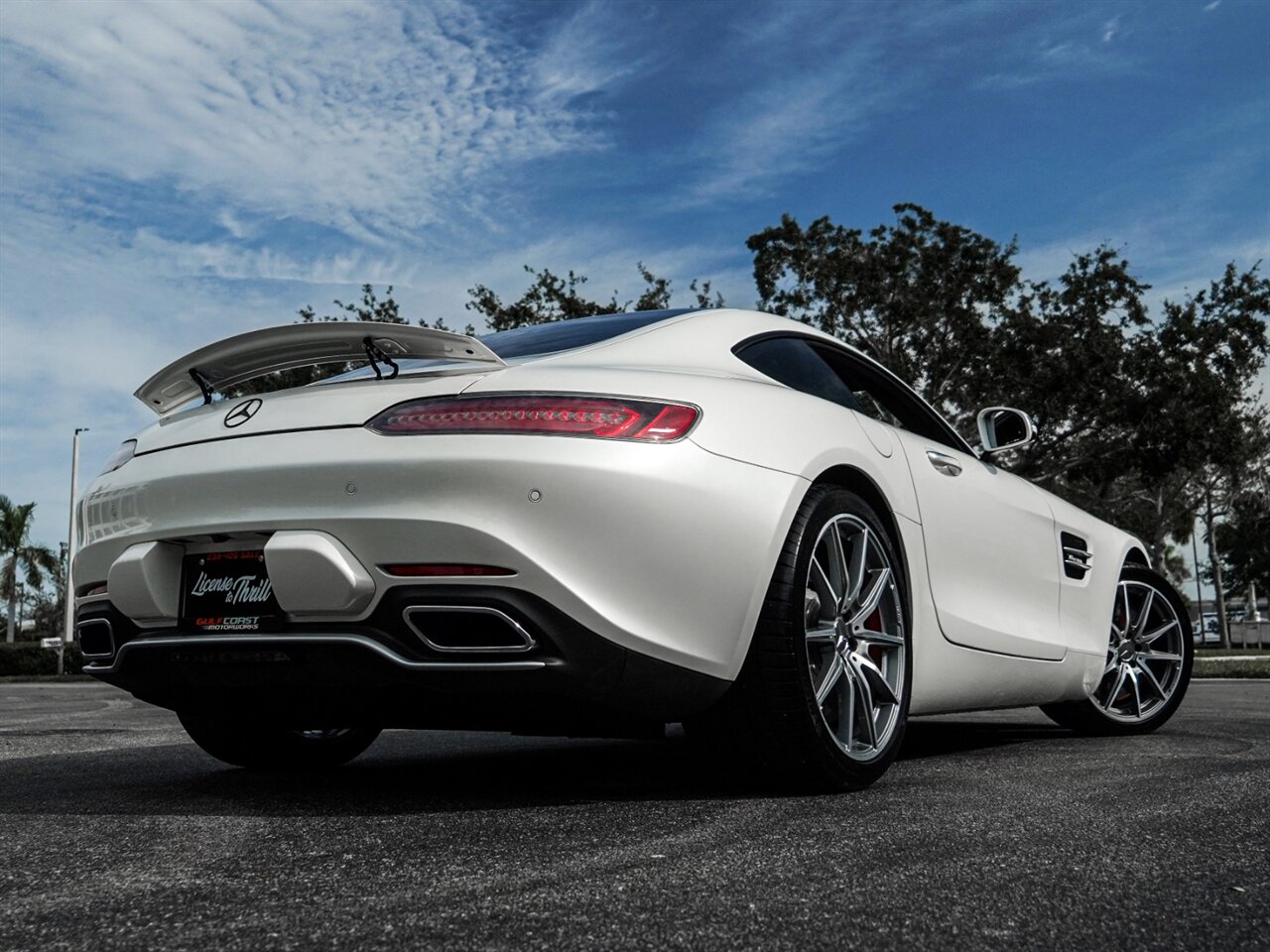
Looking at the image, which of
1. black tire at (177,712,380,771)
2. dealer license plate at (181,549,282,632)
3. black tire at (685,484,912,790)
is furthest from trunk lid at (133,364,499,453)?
black tire at (177,712,380,771)

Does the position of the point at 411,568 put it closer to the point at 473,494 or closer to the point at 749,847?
the point at 473,494

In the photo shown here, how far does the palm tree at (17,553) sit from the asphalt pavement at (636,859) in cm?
5987

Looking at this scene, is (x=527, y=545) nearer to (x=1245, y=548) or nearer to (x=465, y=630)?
(x=465, y=630)

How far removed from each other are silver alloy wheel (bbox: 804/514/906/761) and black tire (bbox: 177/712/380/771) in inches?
66.8

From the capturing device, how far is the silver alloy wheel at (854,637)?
10.9ft

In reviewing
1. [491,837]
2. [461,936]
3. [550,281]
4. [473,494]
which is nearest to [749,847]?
[491,837]

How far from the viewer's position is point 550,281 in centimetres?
2741

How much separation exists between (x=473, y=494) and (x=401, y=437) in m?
0.25

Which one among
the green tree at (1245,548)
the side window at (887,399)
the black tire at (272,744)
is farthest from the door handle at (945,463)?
the green tree at (1245,548)

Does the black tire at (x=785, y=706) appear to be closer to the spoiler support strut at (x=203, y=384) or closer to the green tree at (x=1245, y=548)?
the spoiler support strut at (x=203, y=384)

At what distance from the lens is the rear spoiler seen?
3119 millimetres

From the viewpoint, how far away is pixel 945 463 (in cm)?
429

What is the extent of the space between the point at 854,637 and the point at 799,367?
2.88ft

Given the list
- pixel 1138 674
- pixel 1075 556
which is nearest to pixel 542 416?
pixel 1075 556
